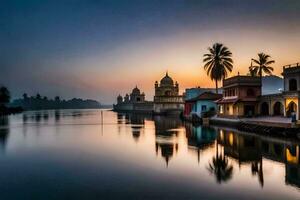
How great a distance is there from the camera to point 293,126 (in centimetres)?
3588

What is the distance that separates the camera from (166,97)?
13938 cm

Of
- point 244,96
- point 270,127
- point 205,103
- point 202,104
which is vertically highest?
point 244,96

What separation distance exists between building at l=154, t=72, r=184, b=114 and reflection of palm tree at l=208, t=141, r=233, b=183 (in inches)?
4053

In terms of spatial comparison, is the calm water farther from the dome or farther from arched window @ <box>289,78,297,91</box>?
the dome

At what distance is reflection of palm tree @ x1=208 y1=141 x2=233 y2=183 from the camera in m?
19.0

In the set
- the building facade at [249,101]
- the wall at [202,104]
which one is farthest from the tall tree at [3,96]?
the building facade at [249,101]

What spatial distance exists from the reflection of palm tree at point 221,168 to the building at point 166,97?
4053 inches

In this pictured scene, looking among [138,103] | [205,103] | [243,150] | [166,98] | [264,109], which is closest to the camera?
[243,150]

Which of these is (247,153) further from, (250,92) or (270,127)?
(250,92)

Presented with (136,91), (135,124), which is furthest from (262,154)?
(136,91)

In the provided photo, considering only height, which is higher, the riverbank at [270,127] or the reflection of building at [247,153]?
the riverbank at [270,127]

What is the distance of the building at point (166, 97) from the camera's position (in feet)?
447

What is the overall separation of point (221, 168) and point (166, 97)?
118 metres

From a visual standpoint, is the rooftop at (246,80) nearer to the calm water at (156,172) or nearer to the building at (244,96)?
the building at (244,96)
